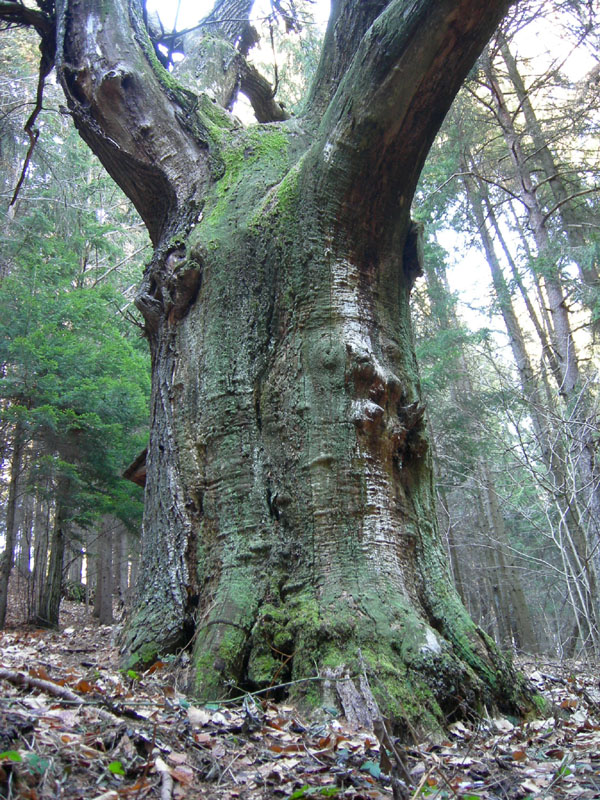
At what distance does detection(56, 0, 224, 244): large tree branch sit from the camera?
429 cm

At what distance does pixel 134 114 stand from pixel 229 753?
424cm

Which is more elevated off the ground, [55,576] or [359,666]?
[55,576]

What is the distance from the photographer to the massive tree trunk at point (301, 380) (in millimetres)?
2883

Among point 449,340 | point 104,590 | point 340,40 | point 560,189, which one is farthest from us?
point 449,340

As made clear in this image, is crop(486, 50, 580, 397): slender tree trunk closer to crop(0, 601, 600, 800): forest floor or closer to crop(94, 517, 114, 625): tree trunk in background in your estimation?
crop(0, 601, 600, 800): forest floor

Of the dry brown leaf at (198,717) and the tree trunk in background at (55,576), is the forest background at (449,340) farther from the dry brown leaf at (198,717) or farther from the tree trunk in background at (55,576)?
the dry brown leaf at (198,717)

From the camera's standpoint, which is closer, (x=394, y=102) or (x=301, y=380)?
(x=394, y=102)

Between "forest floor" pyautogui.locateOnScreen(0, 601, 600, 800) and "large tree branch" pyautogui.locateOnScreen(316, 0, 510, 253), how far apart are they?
289 cm

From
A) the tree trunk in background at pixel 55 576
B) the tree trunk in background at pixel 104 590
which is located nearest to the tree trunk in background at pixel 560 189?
the tree trunk in background at pixel 55 576

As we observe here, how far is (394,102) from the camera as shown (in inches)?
131

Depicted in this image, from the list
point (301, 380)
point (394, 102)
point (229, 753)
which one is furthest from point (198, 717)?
point (394, 102)

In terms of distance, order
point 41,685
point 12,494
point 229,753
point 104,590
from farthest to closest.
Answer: point 104,590, point 12,494, point 41,685, point 229,753

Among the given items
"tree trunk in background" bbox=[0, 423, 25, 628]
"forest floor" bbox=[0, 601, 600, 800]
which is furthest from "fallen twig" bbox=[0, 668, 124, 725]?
"tree trunk in background" bbox=[0, 423, 25, 628]

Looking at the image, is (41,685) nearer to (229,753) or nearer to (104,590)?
(229,753)
